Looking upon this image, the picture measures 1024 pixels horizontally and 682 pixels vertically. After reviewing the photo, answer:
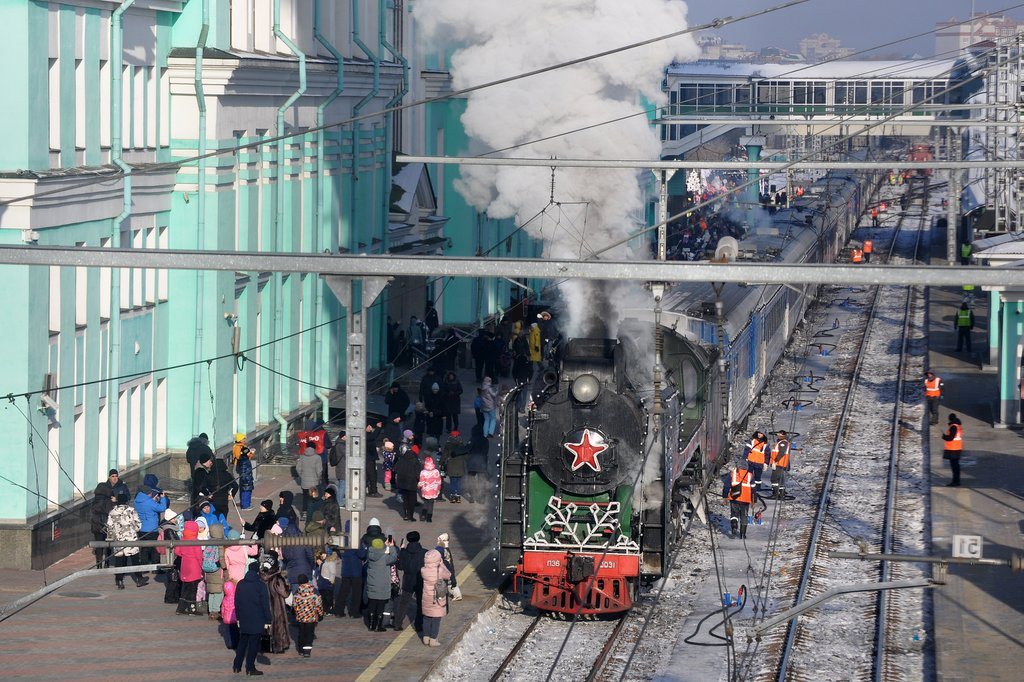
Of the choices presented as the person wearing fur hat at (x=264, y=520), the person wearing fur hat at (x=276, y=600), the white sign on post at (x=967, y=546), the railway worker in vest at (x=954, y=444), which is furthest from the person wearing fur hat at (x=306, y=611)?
the railway worker in vest at (x=954, y=444)

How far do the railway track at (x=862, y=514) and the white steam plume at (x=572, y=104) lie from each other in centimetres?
530

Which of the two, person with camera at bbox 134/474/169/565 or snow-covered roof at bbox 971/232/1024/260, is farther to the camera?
snow-covered roof at bbox 971/232/1024/260

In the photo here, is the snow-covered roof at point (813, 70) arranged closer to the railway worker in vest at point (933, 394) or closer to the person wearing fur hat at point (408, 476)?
the railway worker in vest at point (933, 394)

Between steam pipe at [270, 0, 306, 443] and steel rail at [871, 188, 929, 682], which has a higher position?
steam pipe at [270, 0, 306, 443]

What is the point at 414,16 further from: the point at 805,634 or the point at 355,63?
the point at 805,634

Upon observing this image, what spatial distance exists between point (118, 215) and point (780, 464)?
30.7 ft

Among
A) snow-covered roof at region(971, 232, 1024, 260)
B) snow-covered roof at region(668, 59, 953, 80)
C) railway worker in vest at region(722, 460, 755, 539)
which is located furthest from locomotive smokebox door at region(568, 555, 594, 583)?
snow-covered roof at region(668, 59, 953, 80)

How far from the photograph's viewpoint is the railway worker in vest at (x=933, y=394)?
2709cm

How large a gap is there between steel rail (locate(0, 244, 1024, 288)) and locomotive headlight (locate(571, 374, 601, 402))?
5.33 m

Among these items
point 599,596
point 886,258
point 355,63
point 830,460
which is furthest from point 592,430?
point 886,258

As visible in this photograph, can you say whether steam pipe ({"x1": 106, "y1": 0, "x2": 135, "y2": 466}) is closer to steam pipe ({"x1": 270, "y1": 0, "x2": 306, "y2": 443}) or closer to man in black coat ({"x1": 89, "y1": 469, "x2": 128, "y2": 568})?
man in black coat ({"x1": 89, "y1": 469, "x2": 128, "y2": 568})

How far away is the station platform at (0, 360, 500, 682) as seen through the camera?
46.5ft

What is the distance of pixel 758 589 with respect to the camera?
1752cm

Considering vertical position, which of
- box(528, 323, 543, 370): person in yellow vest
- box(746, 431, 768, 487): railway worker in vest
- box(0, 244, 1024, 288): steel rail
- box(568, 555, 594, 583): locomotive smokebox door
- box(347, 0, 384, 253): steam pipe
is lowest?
box(568, 555, 594, 583): locomotive smokebox door
